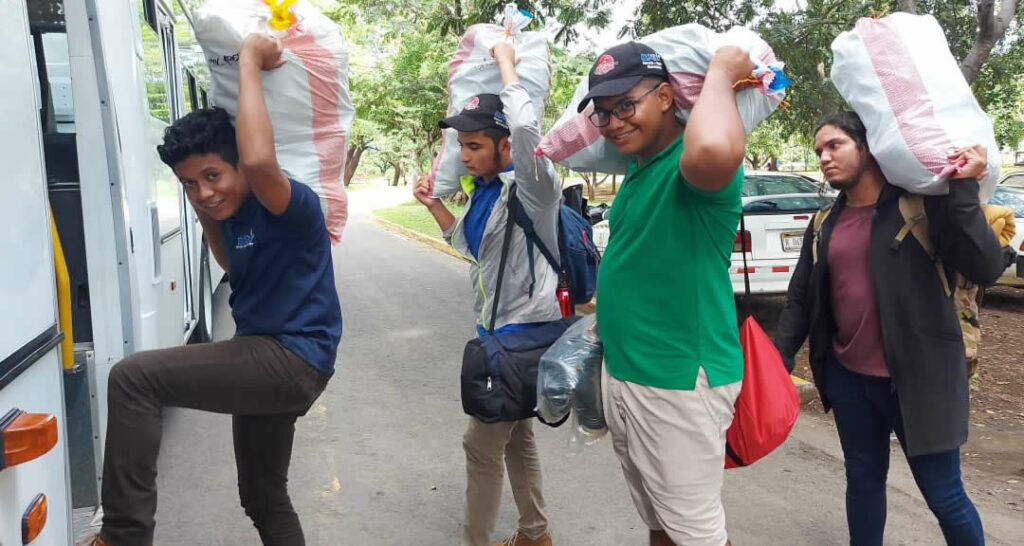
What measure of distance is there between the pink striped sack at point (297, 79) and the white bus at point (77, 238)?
0.46m

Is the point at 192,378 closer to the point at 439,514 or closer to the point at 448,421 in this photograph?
the point at 439,514

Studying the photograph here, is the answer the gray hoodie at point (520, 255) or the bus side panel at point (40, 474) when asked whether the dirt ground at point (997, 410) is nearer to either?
the gray hoodie at point (520, 255)

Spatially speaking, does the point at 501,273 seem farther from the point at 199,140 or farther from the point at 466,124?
the point at 199,140

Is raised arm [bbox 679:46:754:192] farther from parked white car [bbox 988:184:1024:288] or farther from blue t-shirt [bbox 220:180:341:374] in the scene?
parked white car [bbox 988:184:1024:288]

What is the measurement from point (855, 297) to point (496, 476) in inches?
54.8

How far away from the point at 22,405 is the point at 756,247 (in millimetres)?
6563

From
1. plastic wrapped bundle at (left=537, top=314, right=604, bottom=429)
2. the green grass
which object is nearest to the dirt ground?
plastic wrapped bundle at (left=537, top=314, right=604, bottom=429)

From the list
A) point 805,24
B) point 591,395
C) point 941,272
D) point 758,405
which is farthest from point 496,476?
point 805,24

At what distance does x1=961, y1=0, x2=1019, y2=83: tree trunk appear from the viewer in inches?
223

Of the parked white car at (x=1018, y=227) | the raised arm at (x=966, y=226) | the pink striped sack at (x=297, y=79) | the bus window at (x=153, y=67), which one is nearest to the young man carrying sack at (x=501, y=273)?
the pink striped sack at (x=297, y=79)

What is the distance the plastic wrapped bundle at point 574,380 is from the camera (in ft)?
7.72

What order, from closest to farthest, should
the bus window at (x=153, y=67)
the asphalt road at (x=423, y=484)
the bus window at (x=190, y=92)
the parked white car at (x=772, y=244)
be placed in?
the asphalt road at (x=423, y=484) < the bus window at (x=153, y=67) < the parked white car at (x=772, y=244) < the bus window at (x=190, y=92)

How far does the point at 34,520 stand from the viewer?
1.84m

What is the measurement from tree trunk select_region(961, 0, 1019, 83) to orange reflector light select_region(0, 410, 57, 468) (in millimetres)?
6108
